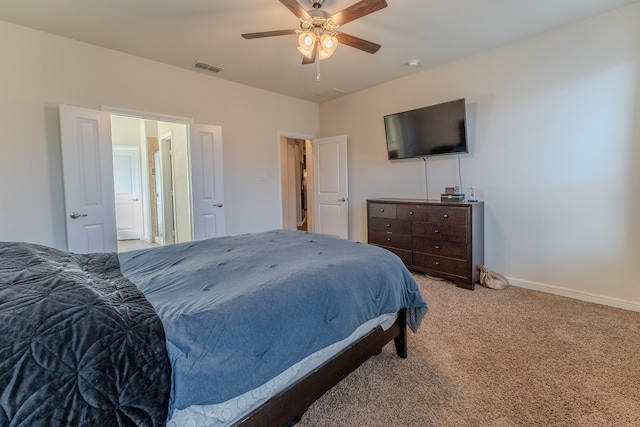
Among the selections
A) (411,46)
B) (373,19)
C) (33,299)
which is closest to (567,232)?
(411,46)

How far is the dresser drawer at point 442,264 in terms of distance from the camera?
3275mm

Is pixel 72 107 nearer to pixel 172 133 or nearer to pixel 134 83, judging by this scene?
pixel 134 83

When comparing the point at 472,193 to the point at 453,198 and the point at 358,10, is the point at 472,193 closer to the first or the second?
the point at 453,198

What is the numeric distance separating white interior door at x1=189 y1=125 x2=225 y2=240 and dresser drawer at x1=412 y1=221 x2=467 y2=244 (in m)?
2.63

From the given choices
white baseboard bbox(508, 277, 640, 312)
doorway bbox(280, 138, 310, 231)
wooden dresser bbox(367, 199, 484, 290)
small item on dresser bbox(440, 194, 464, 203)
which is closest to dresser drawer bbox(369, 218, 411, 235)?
wooden dresser bbox(367, 199, 484, 290)

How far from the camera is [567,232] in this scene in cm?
299

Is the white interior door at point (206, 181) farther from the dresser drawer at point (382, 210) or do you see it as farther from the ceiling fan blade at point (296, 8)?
the ceiling fan blade at point (296, 8)

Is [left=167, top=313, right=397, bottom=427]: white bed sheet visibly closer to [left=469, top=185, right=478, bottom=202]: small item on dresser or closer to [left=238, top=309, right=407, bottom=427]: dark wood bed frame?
[left=238, top=309, right=407, bottom=427]: dark wood bed frame

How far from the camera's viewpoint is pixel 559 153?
298 centimetres

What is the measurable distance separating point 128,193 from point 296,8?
621 centimetres

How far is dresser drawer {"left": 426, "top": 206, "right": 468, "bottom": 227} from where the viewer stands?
10.6 feet

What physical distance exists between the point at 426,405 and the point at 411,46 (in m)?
3.34

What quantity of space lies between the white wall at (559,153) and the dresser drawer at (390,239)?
764 millimetres

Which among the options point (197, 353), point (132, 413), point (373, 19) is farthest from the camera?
point (373, 19)
